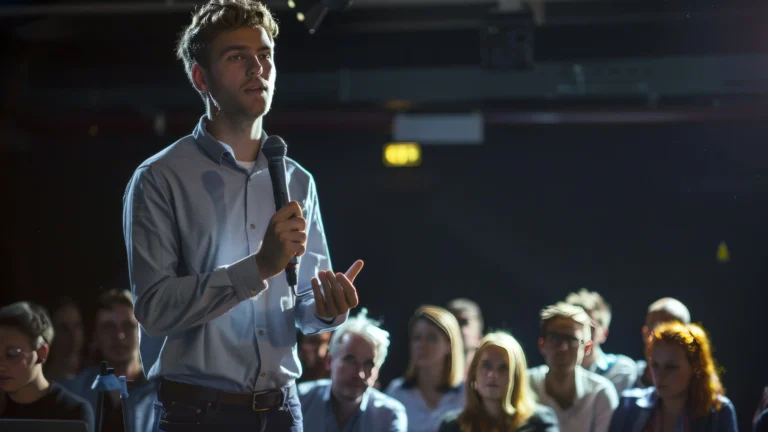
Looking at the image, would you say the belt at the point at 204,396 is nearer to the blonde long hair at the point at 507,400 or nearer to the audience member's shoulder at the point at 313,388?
the blonde long hair at the point at 507,400

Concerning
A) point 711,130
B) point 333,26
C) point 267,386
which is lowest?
point 267,386

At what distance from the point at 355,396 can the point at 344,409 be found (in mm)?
83

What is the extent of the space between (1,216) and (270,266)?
5347mm

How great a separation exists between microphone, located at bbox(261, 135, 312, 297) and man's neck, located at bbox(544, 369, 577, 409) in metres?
2.28

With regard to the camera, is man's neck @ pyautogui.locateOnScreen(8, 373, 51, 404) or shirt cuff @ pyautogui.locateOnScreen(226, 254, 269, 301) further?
man's neck @ pyautogui.locateOnScreen(8, 373, 51, 404)

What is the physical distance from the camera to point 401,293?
6.32 m

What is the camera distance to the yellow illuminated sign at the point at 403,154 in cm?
617

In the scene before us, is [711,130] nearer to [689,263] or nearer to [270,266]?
[689,263]

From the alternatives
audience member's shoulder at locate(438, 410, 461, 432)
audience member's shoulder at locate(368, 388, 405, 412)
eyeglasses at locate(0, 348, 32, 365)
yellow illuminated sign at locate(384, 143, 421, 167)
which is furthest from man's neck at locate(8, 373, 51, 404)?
yellow illuminated sign at locate(384, 143, 421, 167)

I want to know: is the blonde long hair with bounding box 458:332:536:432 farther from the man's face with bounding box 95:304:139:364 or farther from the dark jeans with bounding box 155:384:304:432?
the dark jeans with bounding box 155:384:304:432

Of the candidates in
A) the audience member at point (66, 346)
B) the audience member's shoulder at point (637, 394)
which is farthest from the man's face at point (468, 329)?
the audience member at point (66, 346)

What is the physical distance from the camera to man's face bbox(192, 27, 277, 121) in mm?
1510

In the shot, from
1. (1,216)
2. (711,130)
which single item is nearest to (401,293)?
(711,130)

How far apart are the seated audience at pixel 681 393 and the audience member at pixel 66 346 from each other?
106 inches
